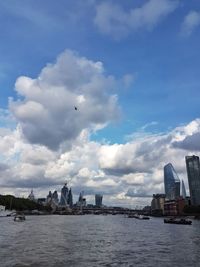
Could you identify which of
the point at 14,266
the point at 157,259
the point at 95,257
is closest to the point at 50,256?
the point at 95,257

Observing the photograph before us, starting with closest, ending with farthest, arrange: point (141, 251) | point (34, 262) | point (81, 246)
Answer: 1. point (34, 262)
2. point (141, 251)
3. point (81, 246)

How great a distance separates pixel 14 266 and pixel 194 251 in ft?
126

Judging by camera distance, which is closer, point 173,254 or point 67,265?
point 67,265

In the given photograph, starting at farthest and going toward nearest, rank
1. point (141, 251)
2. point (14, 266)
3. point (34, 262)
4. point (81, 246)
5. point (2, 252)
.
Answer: point (81, 246), point (141, 251), point (2, 252), point (34, 262), point (14, 266)

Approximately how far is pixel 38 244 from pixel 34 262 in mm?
28363

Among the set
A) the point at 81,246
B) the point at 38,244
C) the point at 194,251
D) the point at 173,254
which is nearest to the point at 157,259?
the point at 173,254

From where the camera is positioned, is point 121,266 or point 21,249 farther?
point 21,249

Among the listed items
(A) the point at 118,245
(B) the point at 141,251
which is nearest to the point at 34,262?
(B) the point at 141,251

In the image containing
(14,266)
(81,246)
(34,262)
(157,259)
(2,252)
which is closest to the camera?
(14,266)

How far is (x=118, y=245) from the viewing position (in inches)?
3720

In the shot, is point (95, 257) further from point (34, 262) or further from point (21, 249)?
point (21, 249)

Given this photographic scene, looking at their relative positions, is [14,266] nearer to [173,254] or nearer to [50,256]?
[50,256]

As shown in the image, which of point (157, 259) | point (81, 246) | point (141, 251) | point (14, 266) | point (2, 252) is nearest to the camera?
point (14, 266)

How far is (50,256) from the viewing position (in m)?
72.8
